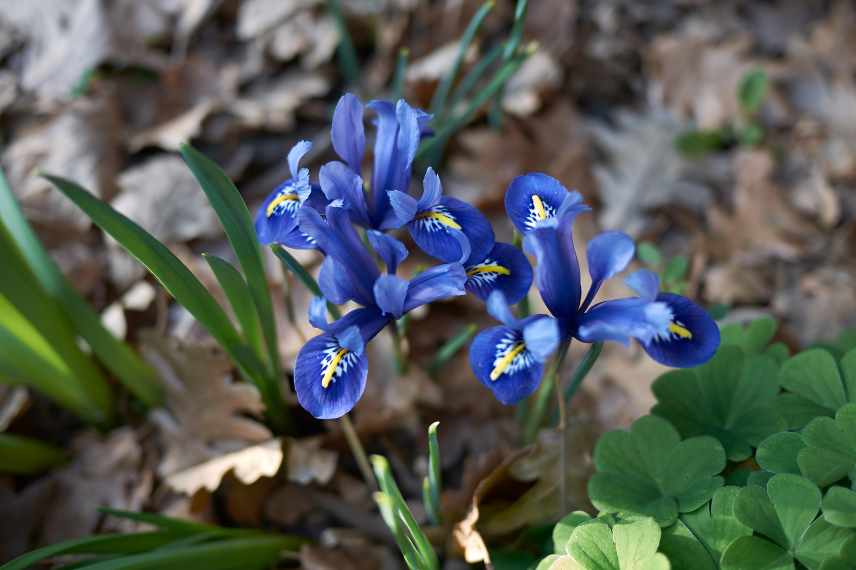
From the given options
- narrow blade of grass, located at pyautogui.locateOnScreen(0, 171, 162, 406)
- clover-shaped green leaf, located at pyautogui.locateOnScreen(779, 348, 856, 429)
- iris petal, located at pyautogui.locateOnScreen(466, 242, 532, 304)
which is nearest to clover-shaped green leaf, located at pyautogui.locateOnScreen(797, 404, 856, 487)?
clover-shaped green leaf, located at pyautogui.locateOnScreen(779, 348, 856, 429)

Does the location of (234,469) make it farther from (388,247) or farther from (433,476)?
(388,247)

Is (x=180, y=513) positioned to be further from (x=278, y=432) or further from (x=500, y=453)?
(x=500, y=453)

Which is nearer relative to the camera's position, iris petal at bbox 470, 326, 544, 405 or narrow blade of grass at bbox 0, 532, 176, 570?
iris petal at bbox 470, 326, 544, 405

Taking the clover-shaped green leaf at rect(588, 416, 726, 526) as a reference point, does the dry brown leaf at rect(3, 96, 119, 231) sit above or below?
above

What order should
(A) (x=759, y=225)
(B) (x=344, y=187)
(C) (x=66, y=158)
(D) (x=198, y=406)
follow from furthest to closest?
(A) (x=759, y=225) → (C) (x=66, y=158) → (D) (x=198, y=406) → (B) (x=344, y=187)

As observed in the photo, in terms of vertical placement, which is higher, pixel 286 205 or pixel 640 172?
pixel 286 205

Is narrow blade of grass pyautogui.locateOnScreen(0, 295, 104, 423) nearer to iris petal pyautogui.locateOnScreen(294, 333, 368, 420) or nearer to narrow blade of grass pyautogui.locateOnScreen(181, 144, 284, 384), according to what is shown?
narrow blade of grass pyautogui.locateOnScreen(181, 144, 284, 384)

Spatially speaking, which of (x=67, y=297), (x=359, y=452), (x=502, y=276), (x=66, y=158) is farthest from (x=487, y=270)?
(x=66, y=158)
